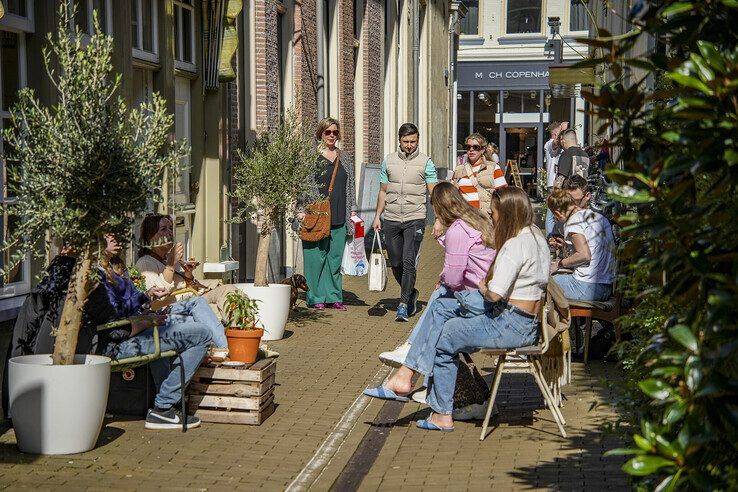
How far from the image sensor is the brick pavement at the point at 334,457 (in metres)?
5.92

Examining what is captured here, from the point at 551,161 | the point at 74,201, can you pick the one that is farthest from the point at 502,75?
the point at 74,201

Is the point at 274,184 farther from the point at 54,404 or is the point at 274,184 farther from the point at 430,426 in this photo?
the point at 54,404

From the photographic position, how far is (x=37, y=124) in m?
6.10

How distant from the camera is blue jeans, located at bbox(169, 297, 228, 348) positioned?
741cm

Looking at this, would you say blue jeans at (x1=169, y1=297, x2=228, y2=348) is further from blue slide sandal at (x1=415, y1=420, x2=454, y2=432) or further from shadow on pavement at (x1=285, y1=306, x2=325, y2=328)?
shadow on pavement at (x1=285, y1=306, x2=325, y2=328)

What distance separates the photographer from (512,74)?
42625 mm

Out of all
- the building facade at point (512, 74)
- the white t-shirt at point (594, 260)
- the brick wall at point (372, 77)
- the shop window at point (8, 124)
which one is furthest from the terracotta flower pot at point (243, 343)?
the building facade at point (512, 74)

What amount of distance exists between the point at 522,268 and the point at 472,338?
526 mm

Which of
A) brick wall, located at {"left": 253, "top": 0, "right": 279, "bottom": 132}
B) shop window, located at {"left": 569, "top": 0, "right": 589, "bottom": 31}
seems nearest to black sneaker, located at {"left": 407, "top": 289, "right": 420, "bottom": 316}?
brick wall, located at {"left": 253, "top": 0, "right": 279, "bottom": 132}

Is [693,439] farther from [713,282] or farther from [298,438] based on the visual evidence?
[298,438]

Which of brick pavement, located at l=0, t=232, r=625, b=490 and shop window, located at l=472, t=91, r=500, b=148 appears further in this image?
shop window, located at l=472, t=91, r=500, b=148

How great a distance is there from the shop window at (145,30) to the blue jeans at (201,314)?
3.50 m

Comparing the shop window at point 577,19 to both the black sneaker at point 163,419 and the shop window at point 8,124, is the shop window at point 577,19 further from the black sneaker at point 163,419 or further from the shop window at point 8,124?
the black sneaker at point 163,419

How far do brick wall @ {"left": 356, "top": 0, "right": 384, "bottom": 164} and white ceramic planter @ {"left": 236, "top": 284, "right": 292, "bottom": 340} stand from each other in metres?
9.58
